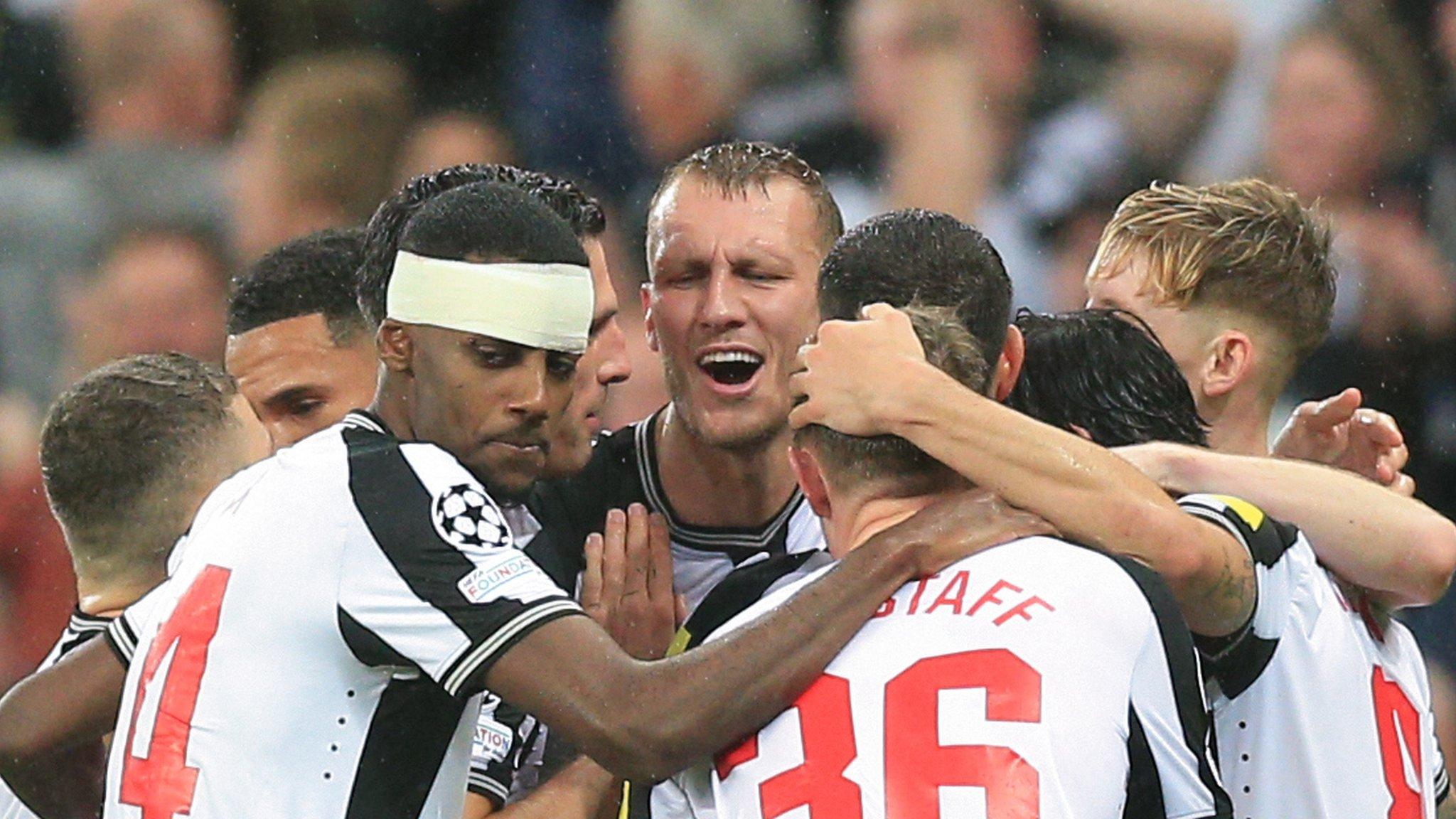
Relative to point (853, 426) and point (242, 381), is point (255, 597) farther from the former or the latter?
point (242, 381)

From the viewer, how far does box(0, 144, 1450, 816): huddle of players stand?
2461mm

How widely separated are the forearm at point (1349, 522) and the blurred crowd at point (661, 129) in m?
4.23

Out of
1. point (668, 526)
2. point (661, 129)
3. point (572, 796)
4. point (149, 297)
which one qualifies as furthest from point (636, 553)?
point (149, 297)

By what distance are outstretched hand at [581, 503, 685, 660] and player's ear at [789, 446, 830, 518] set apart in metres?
0.70

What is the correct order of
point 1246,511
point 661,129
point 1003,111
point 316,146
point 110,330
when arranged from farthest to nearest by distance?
point 316,146 → point 661,129 → point 110,330 → point 1003,111 → point 1246,511

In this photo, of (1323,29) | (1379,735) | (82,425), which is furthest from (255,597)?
(1323,29)

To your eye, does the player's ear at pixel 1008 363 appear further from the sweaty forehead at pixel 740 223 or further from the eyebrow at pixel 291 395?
the eyebrow at pixel 291 395

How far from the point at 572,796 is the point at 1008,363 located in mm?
988

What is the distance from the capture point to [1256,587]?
2.74 m

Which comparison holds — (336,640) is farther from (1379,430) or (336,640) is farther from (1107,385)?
(1379,430)

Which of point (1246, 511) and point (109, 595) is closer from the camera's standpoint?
point (1246, 511)

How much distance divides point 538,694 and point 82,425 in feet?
4.80

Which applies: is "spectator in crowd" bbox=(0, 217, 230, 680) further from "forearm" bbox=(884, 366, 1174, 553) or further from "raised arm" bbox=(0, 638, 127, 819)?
"forearm" bbox=(884, 366, 1174, 553)

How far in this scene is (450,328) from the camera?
2881 mm
